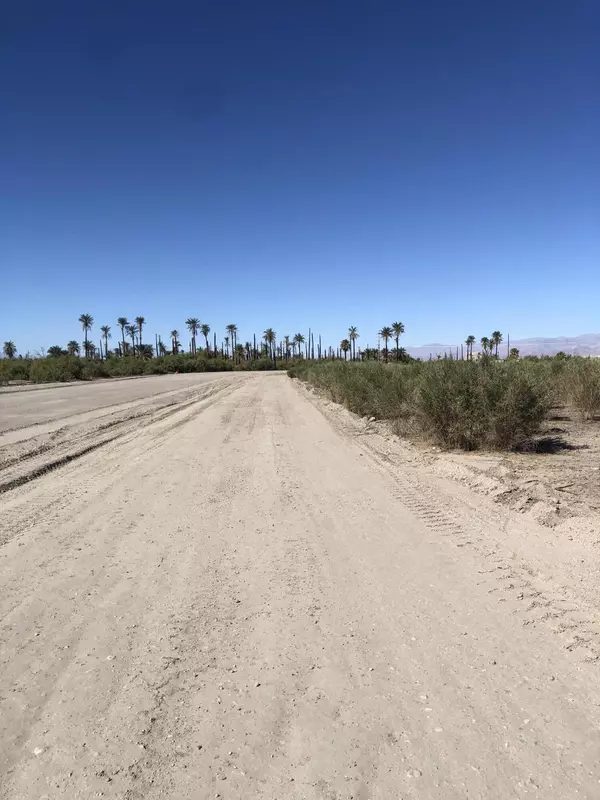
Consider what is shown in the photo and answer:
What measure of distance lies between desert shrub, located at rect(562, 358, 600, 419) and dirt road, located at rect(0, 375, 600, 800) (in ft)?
30.6

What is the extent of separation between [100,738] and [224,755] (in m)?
0.68

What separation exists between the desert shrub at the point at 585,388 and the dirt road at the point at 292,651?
9.31m

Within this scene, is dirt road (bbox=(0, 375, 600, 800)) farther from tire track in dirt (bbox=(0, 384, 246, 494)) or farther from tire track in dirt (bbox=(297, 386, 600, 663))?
tire track in dirt (bbox=(0, 384, 246, 494))

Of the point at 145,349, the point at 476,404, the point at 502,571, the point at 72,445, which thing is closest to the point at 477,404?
the point at 476,404

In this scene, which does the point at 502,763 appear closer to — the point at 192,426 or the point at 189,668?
the point at 189,668

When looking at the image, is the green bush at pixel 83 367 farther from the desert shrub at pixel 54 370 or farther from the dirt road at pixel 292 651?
the dirt road at pixel 292 651

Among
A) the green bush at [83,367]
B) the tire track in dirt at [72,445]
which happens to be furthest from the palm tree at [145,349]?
the tire track in dirt at [72,445]

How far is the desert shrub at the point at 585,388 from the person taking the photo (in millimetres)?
15460

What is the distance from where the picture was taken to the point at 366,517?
23.9 feet

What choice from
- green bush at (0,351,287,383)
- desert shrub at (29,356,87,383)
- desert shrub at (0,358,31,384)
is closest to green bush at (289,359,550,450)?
green bush at (0,351,287,383)

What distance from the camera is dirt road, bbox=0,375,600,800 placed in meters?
2.82

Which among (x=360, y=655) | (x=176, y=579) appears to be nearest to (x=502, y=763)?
(x=360, y=655)

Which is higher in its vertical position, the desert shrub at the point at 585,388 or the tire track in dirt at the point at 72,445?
the desert shrub at the point at 585,388

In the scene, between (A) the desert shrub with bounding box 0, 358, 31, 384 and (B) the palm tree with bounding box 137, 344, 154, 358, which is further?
(B) the palm tree with bounding box 137, 344, 154, 358
